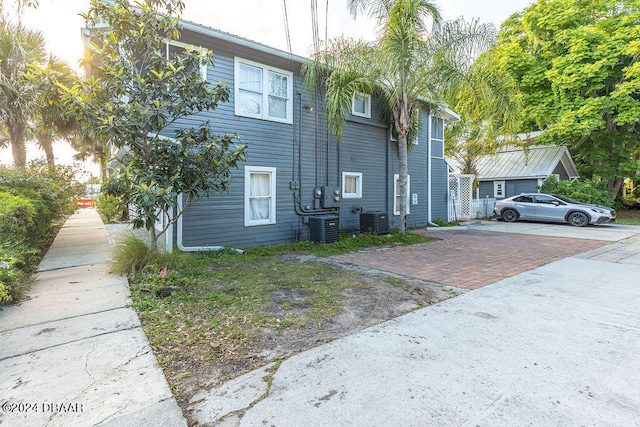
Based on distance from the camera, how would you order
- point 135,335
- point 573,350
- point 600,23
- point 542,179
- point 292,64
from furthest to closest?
point 542,179 < point 600,23 < point 292,64 < point 135,335 < point 573,350

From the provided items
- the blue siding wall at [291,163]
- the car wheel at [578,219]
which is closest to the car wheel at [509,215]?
the car wheel at [578,219]

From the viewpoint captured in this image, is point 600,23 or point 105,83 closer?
point 105,83

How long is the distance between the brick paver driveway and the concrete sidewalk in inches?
164

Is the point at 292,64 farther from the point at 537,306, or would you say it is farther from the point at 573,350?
the point at 573,350

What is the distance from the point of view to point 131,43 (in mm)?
5238

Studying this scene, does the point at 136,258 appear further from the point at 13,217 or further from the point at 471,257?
the point at 471,257

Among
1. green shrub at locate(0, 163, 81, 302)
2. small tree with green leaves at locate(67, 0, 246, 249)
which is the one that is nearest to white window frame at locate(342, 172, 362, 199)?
small tree with green leaves at locate(67, 0, 246, 249)

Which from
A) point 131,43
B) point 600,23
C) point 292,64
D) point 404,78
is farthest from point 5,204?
point 600,23

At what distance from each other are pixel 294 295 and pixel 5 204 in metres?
4.73

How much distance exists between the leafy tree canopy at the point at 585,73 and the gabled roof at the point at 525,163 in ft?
4.38

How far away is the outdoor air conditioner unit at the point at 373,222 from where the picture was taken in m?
9.97

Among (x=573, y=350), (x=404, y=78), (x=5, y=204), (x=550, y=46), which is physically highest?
(x=550, y=46)

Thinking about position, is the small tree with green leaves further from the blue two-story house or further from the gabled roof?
the gabled roof

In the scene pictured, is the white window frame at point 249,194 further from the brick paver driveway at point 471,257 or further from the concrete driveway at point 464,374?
the concrete driveway at point 464,374
